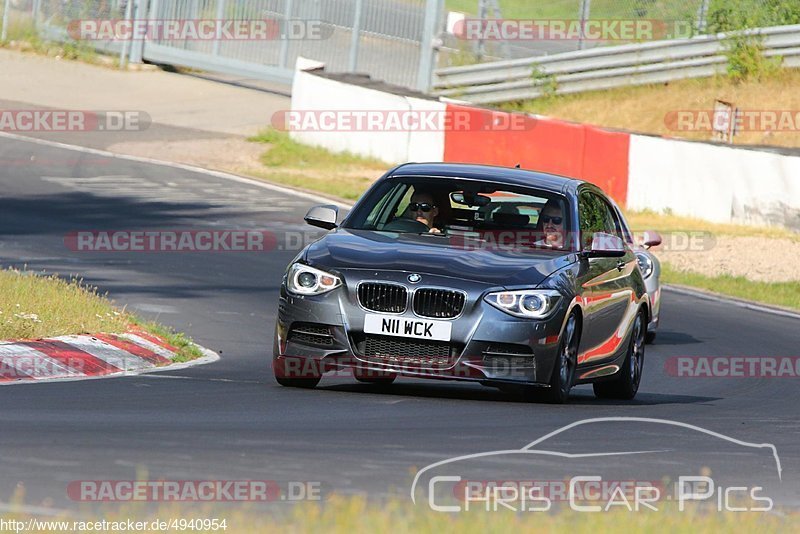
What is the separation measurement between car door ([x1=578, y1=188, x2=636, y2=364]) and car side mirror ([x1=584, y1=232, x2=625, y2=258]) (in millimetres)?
80

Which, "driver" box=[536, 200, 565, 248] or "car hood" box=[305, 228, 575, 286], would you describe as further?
"driver" box=[536, 200, 565, 248]

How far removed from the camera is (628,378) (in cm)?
1184

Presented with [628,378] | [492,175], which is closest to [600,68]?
[628,378]

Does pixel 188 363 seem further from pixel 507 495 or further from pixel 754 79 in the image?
pixel 754 79

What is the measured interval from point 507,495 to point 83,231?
50.8 ft

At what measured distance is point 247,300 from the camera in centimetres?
1661

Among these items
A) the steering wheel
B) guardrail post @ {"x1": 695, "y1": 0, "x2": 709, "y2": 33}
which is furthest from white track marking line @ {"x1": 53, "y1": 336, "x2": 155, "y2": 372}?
guardrail post @ {"x1": 695, "y1": 0, "x2": 709, "y2": 33}

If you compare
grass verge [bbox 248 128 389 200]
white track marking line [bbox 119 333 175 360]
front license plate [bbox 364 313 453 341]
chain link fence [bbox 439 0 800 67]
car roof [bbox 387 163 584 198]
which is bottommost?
grass verge [bbox 248 128 389 200]

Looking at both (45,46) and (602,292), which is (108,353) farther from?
(45,46)

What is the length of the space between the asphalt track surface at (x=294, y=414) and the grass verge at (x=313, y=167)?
10431 mm

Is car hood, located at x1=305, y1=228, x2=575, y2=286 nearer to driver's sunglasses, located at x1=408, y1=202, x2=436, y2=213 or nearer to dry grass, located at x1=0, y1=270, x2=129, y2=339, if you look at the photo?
driver's sunglasses, located at x1=408, y1=202, x2=436, y2=213

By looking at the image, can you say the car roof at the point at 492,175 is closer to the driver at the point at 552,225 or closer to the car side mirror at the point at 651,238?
the driver at the point at 552,225

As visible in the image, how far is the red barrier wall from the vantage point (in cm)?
2769

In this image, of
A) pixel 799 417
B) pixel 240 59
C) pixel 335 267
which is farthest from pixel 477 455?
pixel 240 59
